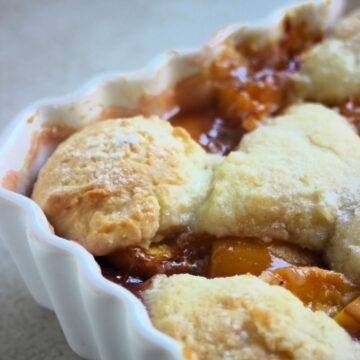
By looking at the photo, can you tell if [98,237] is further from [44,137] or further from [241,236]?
[44,137]

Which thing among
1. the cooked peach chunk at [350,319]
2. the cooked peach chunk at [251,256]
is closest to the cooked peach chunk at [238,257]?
the cooked peach chunk at [251,256]

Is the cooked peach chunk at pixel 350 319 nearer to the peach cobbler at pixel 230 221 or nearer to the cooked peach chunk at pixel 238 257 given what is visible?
the peach cobbler at pixel 230 221

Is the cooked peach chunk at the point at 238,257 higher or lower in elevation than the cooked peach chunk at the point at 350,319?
A: higher

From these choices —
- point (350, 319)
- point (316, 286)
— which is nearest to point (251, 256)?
point (316, 286)

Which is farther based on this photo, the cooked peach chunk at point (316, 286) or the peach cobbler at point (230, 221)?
the cooked peach chunk at point (316, 286)

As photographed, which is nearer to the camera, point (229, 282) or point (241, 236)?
point (229, 282)

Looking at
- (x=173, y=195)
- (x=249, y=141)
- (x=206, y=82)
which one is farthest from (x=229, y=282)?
(x=206, y=82)

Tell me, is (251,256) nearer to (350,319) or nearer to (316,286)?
(316,286)

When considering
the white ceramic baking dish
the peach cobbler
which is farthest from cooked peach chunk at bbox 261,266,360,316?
Answer: the white ceramic baking dish
